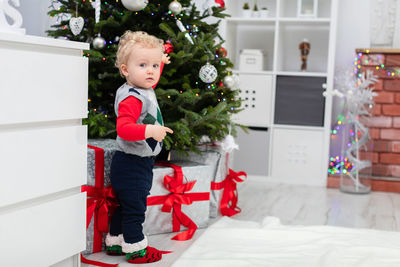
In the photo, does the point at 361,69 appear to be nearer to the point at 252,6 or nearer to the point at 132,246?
the point at 252,6

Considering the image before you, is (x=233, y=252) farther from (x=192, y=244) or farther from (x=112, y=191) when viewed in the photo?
(x=112, y=191)

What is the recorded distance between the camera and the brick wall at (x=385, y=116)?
3.62 m

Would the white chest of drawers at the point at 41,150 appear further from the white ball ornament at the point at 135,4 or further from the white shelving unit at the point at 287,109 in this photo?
the white shelving unit at the point at 287,109

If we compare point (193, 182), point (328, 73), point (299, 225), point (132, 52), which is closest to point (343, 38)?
point (328, 73)

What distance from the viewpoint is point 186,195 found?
7.80ft

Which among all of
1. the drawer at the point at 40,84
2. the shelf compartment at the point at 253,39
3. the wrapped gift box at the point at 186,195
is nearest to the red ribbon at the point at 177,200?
the wrapped gift box at the point at 186,195

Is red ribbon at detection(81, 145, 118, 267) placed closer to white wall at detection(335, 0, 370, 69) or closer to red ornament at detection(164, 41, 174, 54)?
red ornament at detection(164, 41, 174, 54)

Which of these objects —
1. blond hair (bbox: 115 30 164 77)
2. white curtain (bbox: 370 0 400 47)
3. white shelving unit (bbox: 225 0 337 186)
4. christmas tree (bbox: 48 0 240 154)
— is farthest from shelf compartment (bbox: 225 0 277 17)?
blond hair (bbox: 115 30 164 77)

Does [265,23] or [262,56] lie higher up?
[265,23]

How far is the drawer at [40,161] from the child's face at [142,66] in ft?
1.01

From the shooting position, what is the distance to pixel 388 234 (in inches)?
97.7

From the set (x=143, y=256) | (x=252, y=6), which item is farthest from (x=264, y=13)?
(x=143, y=256)

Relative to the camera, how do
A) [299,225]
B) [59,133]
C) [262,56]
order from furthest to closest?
[262,56] < [299,225] < [59,133]

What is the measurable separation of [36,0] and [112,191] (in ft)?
3.43
